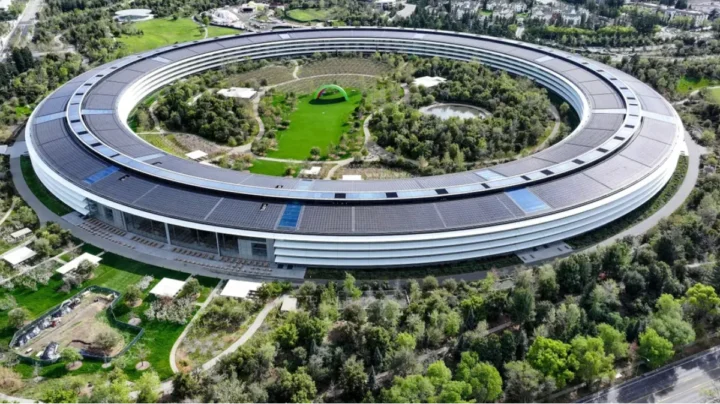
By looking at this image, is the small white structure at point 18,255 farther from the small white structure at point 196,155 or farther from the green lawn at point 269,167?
the green lawn at point 269,167

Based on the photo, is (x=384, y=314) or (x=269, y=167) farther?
(x=269, y=167)

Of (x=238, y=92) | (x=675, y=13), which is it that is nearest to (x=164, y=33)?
(x=238, y=92)

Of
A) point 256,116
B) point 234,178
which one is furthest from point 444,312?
point 256,116

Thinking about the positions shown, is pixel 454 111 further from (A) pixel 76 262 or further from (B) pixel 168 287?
(A) pixel 76 262

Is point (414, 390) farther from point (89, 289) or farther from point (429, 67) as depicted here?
point (429, 67)

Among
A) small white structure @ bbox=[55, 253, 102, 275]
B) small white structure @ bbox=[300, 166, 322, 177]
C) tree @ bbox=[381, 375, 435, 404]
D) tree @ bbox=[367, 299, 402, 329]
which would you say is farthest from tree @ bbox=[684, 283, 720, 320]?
small white structure @ bbox=[55, 253, 102, 275]

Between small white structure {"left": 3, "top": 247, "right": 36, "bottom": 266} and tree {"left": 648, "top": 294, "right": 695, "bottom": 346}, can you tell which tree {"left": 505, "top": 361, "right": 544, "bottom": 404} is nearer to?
tree {"left": 648, "top": 294, "right": 695, "bottom": 346}
